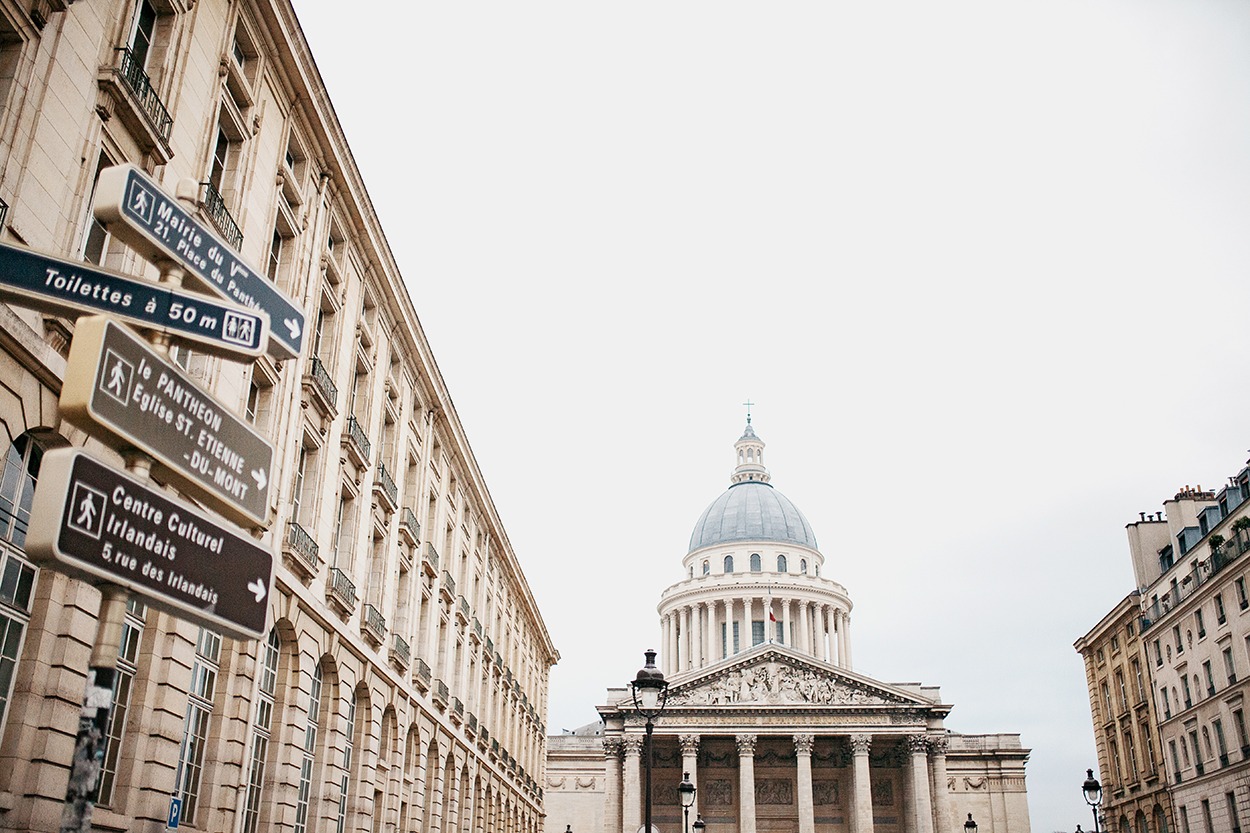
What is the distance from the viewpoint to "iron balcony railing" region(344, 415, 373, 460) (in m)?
23.1

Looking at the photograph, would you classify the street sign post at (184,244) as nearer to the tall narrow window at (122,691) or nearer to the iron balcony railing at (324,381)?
the tall narrow window at (122,691)

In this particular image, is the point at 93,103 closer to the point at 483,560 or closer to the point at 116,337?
the point at 116,337

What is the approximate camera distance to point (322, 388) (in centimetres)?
2106

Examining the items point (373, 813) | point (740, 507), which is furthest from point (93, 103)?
point (740, 507)

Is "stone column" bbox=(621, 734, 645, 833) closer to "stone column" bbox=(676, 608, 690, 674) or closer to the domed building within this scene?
the domed building

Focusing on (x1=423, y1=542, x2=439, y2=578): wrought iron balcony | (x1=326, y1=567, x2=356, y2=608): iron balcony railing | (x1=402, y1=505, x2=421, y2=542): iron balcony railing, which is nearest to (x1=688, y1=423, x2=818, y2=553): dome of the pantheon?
(x1=423, y1=542, x2=439, y2=578): wrought iron balcony

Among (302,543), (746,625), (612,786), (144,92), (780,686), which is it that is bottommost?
(302,543)

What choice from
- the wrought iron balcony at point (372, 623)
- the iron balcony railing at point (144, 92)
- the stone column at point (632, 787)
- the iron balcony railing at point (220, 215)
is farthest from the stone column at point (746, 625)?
the iron balcony railing at point (144, 92)

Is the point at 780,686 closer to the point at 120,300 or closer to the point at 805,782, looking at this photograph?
the point at 805,782

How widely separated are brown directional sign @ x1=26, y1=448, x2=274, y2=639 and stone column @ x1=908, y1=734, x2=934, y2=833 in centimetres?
7389

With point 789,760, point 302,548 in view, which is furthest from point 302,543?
point 789,760

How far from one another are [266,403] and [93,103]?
690 centimetres

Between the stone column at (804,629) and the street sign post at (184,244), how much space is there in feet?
327

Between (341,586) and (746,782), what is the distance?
5736cm
